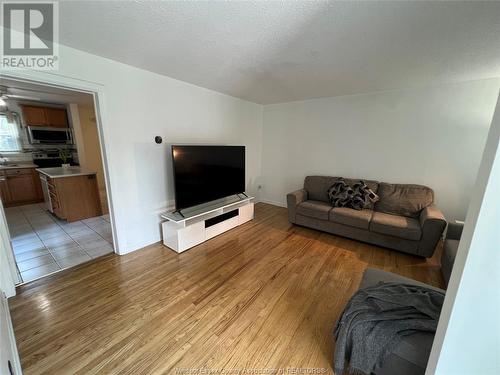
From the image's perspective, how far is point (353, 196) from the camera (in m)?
3.29

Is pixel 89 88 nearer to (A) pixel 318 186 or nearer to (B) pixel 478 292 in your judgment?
(B) pixel 478 292

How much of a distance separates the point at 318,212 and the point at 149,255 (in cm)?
261

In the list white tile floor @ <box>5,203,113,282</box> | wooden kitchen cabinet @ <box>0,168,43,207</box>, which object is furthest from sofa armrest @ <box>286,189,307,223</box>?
wooden kitchen cabinet @ <box>0,168,43,207</box>

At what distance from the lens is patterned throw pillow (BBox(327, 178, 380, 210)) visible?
3240 millimetres

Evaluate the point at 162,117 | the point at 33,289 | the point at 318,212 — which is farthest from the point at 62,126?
the point at 318,212

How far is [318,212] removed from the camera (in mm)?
3285

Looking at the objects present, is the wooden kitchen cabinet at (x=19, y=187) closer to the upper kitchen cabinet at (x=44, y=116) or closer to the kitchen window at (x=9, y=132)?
the kitchen window at (x=9, y=132)

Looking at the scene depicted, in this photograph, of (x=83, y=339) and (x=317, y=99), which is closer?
(x=83, y=339)

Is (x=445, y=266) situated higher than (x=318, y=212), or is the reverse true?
(x=318, y=212)

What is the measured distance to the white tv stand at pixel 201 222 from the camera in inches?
106

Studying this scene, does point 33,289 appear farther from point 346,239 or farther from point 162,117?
point 346,239

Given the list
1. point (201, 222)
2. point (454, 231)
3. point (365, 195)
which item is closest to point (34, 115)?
point (201, 222)

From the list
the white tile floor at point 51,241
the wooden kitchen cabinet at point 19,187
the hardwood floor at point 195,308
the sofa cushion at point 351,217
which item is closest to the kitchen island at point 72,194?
the white tile floor at point 51,241

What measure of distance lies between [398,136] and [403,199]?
1050 mm
